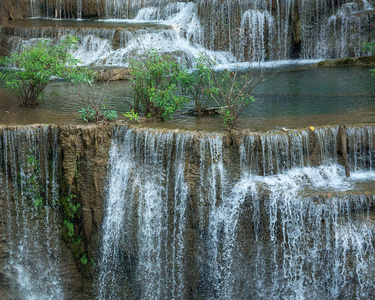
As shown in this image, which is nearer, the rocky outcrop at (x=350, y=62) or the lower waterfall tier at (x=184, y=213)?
the lower waterfall tier at (x=184, y=213)

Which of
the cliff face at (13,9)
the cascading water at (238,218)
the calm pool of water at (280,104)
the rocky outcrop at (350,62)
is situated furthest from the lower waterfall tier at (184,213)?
the cliff face at (13,9)

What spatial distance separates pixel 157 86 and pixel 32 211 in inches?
122

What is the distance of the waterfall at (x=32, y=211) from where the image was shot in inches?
285

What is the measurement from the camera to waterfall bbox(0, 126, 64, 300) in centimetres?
723

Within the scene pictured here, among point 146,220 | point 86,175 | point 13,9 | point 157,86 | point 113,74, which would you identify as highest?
point 13,9

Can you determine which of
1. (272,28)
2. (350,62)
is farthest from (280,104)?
(272,28)

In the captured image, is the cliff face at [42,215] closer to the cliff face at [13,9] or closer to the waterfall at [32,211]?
the waterfall at [32,211]

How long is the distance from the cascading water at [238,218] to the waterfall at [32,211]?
0.88m

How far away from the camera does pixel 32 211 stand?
23.8ft

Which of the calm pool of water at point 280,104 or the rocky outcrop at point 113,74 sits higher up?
the rocky outcrop at point 113,74

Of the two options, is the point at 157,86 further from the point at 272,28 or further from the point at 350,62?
the point at 272,28

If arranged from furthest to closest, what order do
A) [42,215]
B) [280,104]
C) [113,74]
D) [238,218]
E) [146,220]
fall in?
1. [113,74]
2. [280,104]
3. [42,215]
4. [146,220]
5. [238,218]

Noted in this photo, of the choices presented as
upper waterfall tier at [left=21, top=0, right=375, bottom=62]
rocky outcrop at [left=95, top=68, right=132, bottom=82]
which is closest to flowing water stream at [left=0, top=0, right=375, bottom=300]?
rocky outcrop at [left=95, top=68, right=132, bottom=82]

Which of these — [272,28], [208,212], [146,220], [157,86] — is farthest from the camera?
[272,28]
